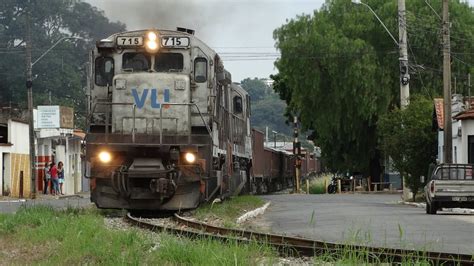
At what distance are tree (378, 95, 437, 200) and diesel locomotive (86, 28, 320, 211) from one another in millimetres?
18958

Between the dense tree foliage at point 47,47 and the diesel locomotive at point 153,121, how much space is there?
72427 mm

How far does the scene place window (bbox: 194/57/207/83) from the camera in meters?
20.6

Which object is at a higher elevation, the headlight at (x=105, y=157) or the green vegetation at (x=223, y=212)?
the headlight at (x=105, y=157)

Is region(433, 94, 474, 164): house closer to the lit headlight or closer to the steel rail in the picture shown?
the lit headlight

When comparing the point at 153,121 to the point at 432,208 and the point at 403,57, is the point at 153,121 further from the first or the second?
the point at 403,57

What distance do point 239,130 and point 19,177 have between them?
2609 cm

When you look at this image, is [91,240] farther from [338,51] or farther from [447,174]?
[338,51]

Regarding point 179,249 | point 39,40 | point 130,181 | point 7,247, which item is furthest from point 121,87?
point 39,40

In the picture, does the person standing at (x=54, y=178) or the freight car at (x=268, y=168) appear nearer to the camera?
the freight car at (x=268, y=168)

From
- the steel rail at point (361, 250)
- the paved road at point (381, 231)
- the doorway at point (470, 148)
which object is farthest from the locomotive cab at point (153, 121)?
the doorway at point (470, 148)

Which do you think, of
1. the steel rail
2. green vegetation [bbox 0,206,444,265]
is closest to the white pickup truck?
green vegetation [bbox 0,206,444,265]

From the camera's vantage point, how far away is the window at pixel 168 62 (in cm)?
2053

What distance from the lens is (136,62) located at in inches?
813

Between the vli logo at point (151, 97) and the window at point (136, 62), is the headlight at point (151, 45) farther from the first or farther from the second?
the vli logo at point (151, 97)
